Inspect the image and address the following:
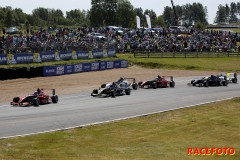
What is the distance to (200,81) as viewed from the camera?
36344 millimetres

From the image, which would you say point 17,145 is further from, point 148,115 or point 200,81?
point 200,81

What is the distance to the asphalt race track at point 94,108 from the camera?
20308mm

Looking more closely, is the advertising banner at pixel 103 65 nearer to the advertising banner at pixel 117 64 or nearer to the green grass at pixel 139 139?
the advertising banner at pixel 117 64

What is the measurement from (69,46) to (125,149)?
113 feet

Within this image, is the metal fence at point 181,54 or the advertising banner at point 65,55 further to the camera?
the metal fence at point 181,54

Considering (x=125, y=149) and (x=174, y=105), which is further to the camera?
(x=174, y=105)

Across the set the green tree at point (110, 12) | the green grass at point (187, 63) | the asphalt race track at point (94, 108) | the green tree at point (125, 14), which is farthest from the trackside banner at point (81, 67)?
the green tree at point (125, 14)

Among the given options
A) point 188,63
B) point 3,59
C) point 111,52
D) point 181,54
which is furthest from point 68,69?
point 181,54

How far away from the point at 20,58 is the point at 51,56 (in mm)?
4606

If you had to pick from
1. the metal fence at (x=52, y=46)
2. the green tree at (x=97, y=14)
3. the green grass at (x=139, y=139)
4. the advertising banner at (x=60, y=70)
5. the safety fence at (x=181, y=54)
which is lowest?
the green grass at (x=139, y=139)

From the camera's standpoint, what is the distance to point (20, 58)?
140ft

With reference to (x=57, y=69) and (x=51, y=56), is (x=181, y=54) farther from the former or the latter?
(x=57, y=69)

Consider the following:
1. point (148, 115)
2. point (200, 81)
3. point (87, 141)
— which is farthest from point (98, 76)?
point (87, 141)

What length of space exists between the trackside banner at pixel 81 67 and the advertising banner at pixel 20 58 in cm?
293
